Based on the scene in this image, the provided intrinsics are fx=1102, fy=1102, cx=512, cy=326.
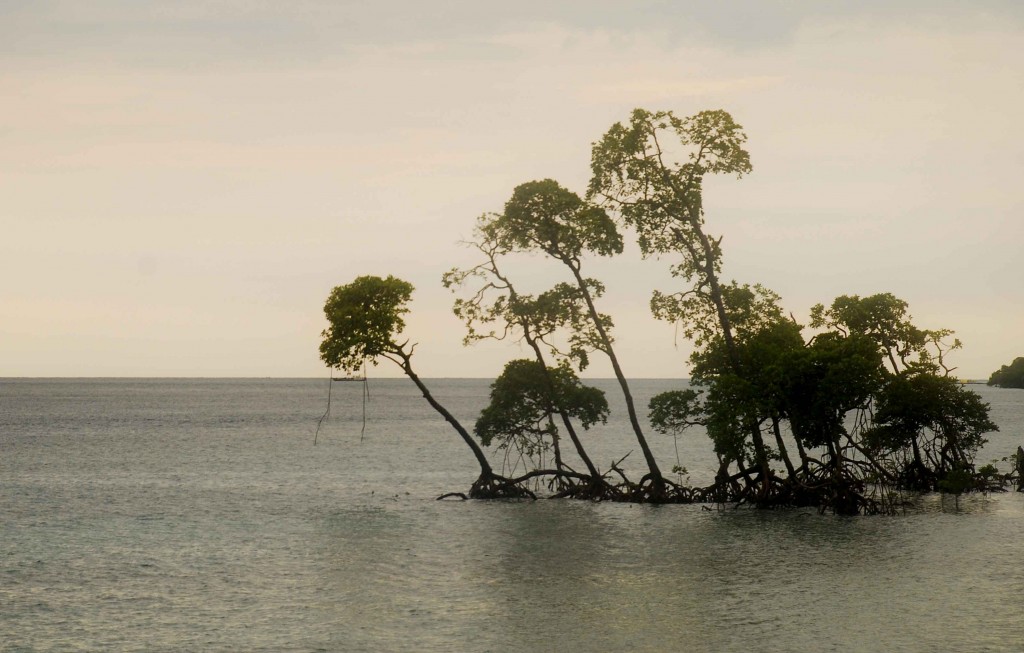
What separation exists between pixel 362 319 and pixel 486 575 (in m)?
19.7

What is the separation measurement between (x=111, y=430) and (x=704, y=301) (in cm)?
11927

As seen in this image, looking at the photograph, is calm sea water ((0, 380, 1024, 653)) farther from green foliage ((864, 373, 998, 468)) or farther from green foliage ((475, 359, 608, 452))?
green foliage ((475, 359, 608, 452))

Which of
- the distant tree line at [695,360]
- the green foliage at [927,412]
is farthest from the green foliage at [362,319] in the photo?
the green foliage at [927,412]

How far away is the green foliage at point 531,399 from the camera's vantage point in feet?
193

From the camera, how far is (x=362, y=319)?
54750 mm

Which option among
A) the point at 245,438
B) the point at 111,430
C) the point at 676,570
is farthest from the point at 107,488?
the point at 111,430

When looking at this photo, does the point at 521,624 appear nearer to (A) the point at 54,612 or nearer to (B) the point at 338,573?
(B) the point at 338,573

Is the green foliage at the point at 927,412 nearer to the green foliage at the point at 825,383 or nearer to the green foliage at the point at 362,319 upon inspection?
the green foliage at the point at 825,383

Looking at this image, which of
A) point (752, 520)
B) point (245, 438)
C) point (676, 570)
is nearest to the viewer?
point (676, 570)

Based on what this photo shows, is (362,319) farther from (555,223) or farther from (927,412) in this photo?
(927,412)

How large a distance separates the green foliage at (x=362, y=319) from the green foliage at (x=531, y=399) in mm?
6958

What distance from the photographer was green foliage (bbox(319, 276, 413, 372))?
5500 centimetres

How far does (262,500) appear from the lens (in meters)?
65.2

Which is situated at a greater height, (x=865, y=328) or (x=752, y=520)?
(x=865, y=328)
